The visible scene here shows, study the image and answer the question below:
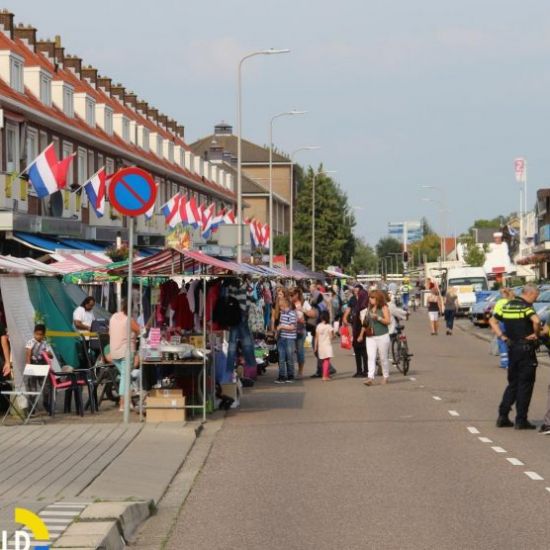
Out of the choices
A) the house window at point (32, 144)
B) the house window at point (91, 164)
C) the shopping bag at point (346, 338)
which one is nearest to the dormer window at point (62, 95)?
the house window at point (91, 164)

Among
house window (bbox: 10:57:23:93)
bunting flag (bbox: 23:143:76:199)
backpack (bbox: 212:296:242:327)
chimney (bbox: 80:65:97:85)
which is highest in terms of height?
chimney (bbox: 80:65:97:85)

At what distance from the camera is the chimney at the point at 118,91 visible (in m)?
70.0

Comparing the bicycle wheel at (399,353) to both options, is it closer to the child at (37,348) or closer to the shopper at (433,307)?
the child at (37,348)

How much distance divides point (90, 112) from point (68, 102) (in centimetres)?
420

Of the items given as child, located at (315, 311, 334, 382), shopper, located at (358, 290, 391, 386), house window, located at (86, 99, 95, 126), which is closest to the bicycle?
child, located at (315, 311, 334, 382)

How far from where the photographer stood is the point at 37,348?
17984 millimetres

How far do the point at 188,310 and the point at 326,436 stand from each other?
4.75 meters

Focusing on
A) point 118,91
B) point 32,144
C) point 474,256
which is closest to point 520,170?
point 474,256

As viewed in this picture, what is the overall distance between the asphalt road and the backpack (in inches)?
53.2

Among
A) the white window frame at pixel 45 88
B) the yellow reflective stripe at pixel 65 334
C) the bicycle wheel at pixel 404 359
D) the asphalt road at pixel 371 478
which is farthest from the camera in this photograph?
the white window frame at pixel 45 88

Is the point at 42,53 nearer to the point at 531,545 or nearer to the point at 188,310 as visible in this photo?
the point at 188,310

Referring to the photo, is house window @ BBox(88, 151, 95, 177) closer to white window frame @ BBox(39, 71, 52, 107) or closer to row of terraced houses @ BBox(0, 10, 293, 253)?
row of terraced houses @ BBox(0, 10, 293, 253)

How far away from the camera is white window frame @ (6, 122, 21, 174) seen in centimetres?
4059

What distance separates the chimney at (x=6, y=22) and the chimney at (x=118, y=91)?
2002 cm
